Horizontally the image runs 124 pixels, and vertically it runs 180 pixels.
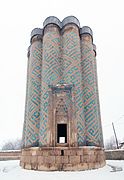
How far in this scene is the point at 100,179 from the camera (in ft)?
22.2

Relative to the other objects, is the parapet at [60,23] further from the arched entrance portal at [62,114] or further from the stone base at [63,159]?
the stone base at [63,159]

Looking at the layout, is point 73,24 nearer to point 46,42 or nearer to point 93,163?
point 46,42

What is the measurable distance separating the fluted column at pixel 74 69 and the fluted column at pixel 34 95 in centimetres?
186

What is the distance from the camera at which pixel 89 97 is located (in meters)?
11.0

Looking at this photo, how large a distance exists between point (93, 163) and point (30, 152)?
328 cm

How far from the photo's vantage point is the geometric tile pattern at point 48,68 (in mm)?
9619

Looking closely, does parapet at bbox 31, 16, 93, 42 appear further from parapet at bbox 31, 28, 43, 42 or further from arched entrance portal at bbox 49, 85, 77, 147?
arched entrance portal at bbox 49, 85, 77, 147

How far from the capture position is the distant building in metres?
8.79

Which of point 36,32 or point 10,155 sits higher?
point 36,32

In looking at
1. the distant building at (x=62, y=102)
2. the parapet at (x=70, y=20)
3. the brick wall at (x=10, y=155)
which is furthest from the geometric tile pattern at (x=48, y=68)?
the brick wall at (x=10, y=155)

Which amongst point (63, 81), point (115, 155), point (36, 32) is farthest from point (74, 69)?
point (115, 155)

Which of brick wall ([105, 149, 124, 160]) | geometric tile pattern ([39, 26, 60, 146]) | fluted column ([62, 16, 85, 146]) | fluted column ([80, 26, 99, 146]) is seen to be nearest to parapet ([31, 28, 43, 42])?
geometric tile pattern ([39, 26, 60, 146])

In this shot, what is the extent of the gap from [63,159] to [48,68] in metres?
5.27

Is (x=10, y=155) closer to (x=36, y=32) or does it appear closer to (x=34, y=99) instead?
(x=34, y=99)
